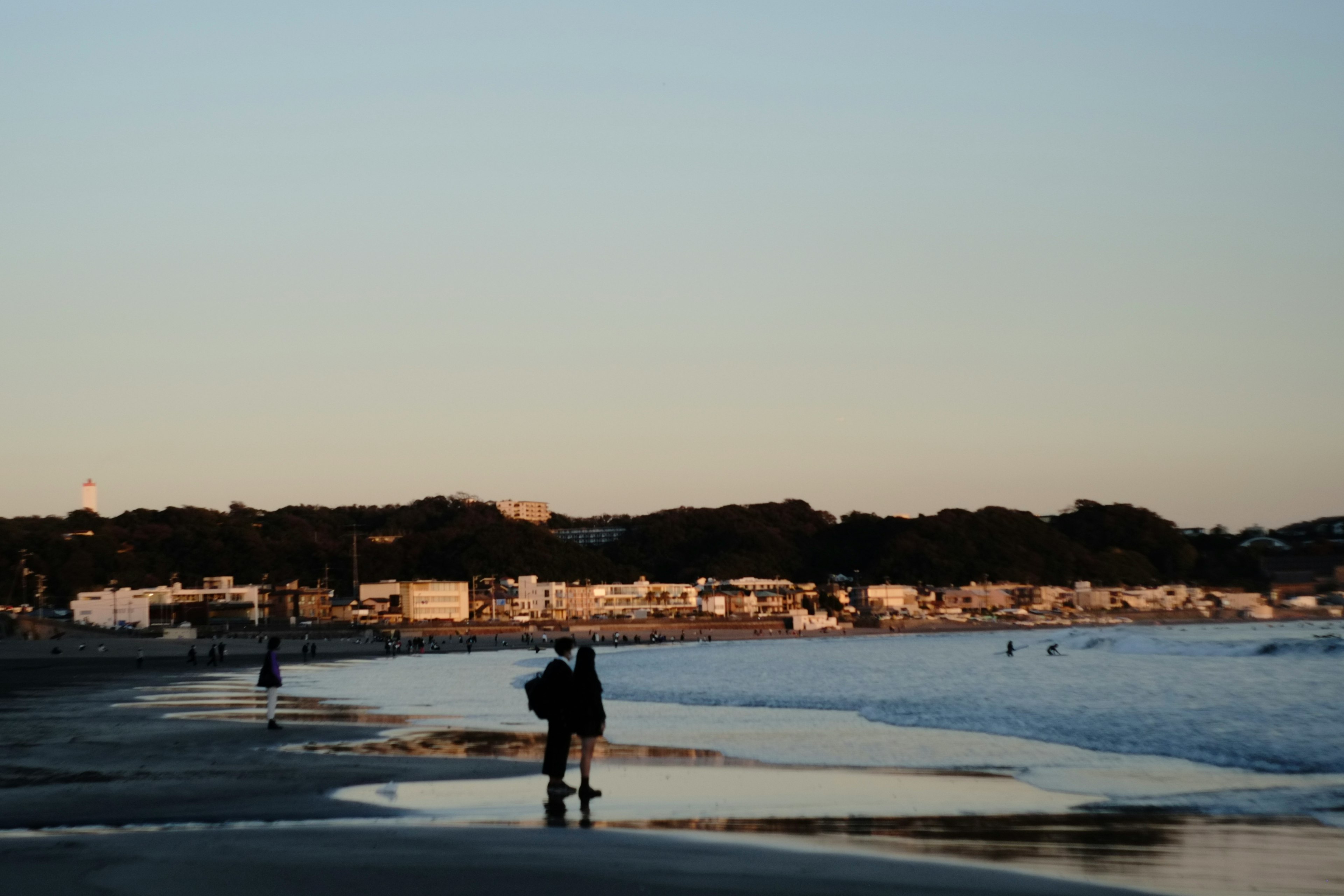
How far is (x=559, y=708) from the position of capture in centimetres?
1060

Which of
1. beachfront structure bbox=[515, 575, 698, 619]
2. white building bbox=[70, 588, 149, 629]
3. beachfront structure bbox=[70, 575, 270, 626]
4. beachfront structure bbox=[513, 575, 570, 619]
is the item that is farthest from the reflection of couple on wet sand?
beachfront structure bbox=[513, 575, 570, 619]

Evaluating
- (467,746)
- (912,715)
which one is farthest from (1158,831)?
(912,715)

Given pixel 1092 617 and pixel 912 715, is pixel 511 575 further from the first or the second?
pixel 912 715

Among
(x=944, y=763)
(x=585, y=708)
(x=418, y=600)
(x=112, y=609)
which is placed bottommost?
(x=944, y=763)

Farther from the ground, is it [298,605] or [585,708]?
[585,708]

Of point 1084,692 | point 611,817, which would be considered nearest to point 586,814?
point 611,817

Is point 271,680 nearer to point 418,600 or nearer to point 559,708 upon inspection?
point 559,708

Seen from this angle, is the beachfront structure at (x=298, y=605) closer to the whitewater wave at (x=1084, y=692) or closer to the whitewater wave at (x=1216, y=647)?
the whitewater wave at (x=1084, y=692)

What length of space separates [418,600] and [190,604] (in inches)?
1083

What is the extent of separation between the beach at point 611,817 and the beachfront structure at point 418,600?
133526 millimetres

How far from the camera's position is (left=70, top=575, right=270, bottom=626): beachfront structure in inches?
4793

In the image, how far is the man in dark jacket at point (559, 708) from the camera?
10.6 m

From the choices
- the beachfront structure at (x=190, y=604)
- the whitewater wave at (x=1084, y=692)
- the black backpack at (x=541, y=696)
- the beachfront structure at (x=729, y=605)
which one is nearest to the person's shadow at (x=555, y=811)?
the black backpack at (x=541, y=696)

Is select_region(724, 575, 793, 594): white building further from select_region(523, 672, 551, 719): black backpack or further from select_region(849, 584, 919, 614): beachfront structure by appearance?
select_region(523, 672, 551, 719): black backpack
